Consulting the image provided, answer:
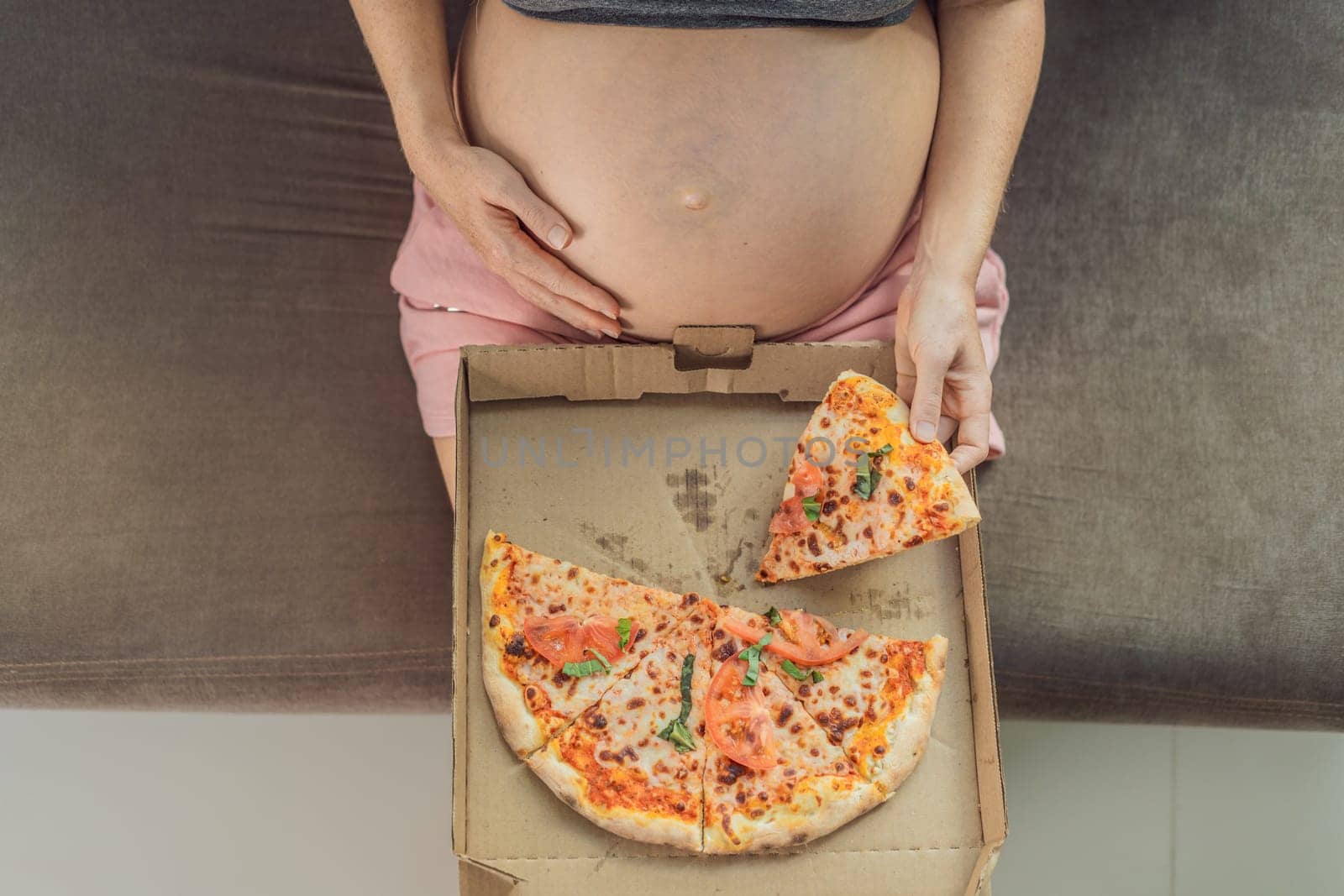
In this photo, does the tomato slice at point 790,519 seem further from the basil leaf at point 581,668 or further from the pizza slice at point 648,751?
the basil leaf at point 581,668

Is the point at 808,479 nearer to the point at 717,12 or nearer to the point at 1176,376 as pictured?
the point at 717,12

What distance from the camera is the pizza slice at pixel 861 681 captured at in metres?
1.33

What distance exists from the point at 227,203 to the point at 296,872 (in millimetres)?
1280

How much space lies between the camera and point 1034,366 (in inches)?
67.6

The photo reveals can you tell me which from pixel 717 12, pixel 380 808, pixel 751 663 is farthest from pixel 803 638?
pixel 380 808

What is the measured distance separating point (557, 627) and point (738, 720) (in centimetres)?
28

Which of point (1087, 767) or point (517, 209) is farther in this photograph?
point (1087, 767)

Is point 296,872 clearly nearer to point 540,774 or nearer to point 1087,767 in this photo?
point 540,774

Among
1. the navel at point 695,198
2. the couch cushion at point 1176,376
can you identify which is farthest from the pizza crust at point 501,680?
the couch cushion at point 1176,376

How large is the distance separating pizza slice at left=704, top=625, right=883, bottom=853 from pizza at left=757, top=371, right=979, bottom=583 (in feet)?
0.48

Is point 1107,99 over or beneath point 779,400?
over

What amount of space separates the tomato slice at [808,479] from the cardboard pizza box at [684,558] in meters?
0.07

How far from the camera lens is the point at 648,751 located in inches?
54.1

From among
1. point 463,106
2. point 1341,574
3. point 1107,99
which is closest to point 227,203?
point 463,106
